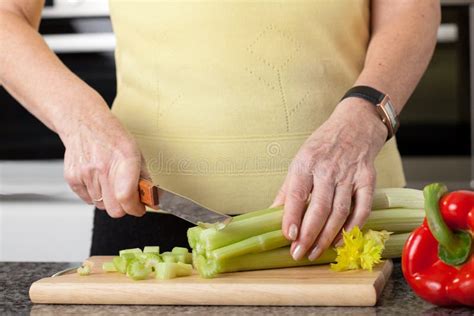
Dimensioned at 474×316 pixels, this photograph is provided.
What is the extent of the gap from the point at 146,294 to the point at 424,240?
15.2 inches

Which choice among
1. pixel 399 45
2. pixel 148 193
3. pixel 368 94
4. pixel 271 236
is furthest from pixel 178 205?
pixel 399 45

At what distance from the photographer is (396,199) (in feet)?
5.28

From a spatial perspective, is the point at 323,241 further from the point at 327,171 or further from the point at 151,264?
the point at 151,264

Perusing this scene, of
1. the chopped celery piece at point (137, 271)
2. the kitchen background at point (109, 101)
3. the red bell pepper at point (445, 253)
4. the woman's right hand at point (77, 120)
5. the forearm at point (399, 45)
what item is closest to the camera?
the red bell pepper at point (445, 253)

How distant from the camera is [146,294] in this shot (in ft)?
4.52

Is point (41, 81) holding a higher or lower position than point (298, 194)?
higher

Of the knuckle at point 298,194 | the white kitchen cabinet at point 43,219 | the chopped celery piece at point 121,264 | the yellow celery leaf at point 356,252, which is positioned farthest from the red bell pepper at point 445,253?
the white kitchen cabinet at point 43,219

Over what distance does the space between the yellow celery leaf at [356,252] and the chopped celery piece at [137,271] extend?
0.89 ft

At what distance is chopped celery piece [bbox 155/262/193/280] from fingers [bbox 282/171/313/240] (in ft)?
0.52

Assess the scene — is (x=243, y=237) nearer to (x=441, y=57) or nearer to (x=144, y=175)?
(x=144, y=175)

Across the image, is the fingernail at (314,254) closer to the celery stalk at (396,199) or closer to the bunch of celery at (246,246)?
the bunch of celery at (246,246)

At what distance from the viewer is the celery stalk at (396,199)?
160 cm

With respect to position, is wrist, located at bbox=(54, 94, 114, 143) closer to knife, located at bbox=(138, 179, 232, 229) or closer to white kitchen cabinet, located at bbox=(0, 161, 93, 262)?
knife, located at bbox=(138, 179, 232, 229)

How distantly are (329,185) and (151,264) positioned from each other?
0.95 feet
